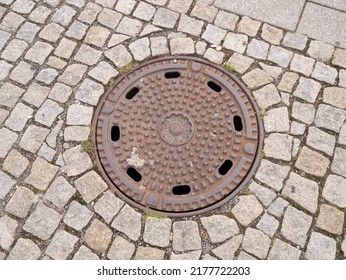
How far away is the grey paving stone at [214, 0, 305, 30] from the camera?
3571mm

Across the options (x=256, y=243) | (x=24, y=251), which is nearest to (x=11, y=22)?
(x=24, y=251)

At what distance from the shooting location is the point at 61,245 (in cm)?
275

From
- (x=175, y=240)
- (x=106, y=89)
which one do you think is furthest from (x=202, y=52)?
(x=175, y=240)

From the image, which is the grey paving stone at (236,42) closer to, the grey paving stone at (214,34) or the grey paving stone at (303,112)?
the grey paving stone at (214,34)

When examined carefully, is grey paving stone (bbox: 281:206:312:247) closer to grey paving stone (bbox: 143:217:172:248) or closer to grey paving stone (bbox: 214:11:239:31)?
grey paving stone (bbox: 143:217:172:248)

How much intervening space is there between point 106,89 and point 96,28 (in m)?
0.65

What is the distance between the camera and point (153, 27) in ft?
11.6

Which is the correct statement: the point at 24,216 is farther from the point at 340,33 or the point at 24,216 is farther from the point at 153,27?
the point at 340,33

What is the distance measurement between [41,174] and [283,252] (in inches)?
71.7

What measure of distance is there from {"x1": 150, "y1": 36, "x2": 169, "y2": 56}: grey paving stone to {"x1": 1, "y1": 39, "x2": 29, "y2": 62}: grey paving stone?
1.09m

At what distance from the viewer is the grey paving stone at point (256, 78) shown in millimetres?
3275

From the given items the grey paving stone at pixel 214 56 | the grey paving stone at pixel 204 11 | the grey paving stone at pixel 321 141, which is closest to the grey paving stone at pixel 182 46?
the grey paving stone at pixel 214 56

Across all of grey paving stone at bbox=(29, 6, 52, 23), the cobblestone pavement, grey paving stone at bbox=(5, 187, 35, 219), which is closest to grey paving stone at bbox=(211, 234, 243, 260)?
the cobblestone pavement

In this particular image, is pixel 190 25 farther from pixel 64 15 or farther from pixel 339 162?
pixel 339 162
